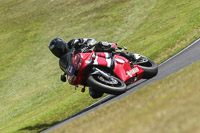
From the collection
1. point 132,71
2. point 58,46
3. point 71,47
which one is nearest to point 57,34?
point 71,47

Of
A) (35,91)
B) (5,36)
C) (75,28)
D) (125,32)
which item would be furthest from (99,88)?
(5,36)

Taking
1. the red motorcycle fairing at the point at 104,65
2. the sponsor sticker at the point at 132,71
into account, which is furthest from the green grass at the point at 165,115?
the sponsor sticker at the point at 132,71

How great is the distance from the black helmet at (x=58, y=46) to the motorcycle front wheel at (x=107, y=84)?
181 centimetres

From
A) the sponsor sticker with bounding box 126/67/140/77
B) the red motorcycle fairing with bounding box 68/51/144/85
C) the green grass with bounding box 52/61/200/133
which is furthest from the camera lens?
the sponsor sticker with bounding box 126/67/140/77

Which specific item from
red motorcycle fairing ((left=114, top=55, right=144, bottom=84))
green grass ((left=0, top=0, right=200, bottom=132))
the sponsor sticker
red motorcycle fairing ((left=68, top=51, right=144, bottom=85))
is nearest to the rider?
red motorcycle fairing ((left=68, top=51, right=144, bottom=85))

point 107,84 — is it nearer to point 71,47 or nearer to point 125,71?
point 125,71

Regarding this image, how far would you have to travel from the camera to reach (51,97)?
63.9 feet

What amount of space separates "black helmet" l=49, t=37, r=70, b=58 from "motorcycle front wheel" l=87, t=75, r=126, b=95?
1.81 metres

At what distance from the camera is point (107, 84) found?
34.8 feet

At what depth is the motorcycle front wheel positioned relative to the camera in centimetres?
1017

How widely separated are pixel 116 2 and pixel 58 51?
2869 centimetres

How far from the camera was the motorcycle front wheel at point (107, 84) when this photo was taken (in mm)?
10172

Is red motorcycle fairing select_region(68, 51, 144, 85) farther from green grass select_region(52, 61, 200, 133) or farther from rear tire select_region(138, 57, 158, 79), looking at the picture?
green grass select_region(52, 61, 200, 133)

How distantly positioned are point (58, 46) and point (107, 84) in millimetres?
2266
